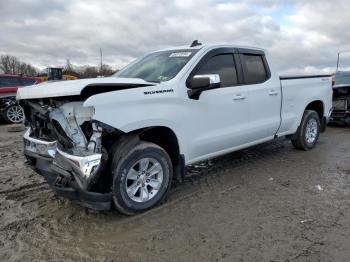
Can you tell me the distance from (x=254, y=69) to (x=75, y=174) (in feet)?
11.1

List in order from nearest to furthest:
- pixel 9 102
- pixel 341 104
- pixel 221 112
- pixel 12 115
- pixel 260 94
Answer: pixel 221 112 → pixel 260 94 → pixel 341 104 → pixel 9 102 → pixel 12 115

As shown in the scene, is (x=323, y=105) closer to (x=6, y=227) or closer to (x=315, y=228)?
(x=315, y=228)

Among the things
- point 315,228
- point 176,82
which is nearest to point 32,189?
point 176,82

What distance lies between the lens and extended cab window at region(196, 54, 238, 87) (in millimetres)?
4969

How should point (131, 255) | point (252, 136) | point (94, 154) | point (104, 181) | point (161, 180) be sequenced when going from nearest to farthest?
point (131, 255)
point (94, 154)
point (104, 181)
point (161, 180)
point (252, 136)

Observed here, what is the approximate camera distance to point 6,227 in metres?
3.85

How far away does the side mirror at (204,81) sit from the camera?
A: 4.33 metres

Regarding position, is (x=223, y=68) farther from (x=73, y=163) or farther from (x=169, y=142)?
(x=73, y=163)

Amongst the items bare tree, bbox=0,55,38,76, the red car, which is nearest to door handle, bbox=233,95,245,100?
the red car

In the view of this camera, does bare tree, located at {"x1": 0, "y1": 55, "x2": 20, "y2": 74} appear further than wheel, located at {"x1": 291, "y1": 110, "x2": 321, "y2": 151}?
Yes

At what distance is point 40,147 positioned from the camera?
4250 millimetres

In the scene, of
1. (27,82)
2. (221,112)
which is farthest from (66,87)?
(27,82)

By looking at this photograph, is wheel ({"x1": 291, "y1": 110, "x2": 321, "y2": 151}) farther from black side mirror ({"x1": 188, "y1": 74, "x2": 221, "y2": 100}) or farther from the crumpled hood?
the crumpled hood

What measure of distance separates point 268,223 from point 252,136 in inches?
77.2
